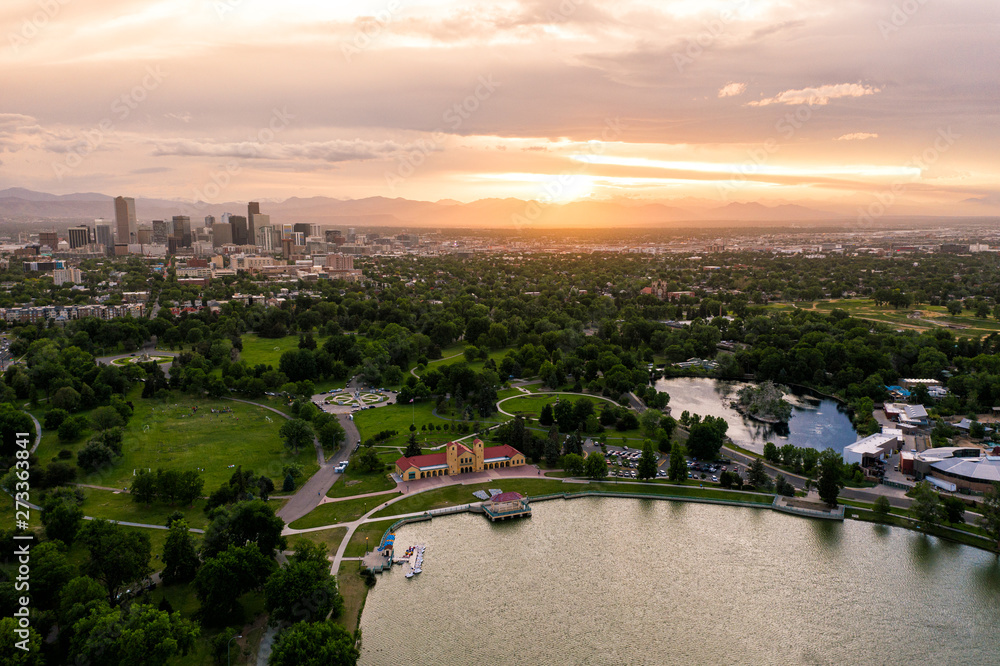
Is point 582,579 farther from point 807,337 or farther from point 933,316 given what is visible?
point 933,316

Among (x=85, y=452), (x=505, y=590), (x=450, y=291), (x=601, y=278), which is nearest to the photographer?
(x=505, y=590)

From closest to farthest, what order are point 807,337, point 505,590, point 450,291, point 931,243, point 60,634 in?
1. point 60,634
2. point 505,590
3. point 807,337
4. point 450,291
5. point 931,243

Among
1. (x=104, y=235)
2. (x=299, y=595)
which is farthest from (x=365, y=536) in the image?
(x=104, y=235)

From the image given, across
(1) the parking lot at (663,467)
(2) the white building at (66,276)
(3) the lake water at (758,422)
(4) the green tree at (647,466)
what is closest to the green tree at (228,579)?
(1) the parking lot at (663,467)

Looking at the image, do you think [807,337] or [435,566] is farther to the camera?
[807,337]

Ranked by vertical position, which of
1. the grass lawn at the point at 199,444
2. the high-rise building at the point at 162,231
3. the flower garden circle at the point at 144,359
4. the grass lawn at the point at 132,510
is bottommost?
the grass lawn at the point at 132,510

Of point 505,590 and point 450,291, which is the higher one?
point 450,291

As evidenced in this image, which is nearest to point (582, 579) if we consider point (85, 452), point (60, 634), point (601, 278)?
point (60, 634)

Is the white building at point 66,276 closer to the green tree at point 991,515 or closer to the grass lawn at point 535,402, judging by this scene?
the grass lawn at point 535,402
